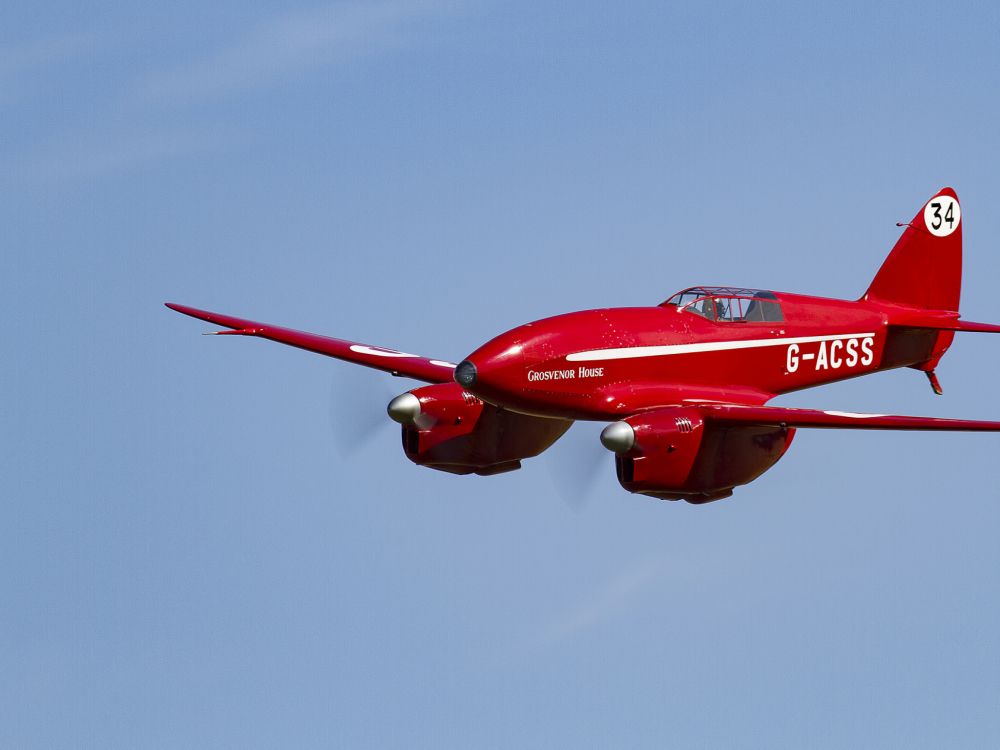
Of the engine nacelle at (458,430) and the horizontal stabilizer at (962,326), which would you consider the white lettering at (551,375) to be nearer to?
the engine nacelle at (458,430)

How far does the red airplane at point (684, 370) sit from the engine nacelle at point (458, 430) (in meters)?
0.03

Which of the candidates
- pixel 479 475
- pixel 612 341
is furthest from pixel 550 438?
pixel 612 341

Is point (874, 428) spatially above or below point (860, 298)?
below

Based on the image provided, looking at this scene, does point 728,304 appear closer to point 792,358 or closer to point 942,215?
point 792,358

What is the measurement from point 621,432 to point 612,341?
2.33m

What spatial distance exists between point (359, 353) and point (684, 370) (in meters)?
7.78

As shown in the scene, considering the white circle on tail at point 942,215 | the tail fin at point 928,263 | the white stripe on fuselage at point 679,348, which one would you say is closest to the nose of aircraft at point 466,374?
the white stripe on fuselage at point 679,348

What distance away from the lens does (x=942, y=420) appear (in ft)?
106

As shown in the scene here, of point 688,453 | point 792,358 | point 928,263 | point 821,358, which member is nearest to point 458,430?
point 688,453

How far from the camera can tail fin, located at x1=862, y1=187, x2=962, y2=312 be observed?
1612 inches

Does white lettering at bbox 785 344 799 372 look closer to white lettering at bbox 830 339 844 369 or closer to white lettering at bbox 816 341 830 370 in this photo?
white lettering at bbox 816 341 830 370

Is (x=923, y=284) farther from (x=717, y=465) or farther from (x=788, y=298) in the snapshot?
(x=717, y=465)

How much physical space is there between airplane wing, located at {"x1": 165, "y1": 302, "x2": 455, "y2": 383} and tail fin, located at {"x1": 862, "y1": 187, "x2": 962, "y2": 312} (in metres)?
9.93

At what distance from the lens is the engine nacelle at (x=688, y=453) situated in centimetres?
3334
